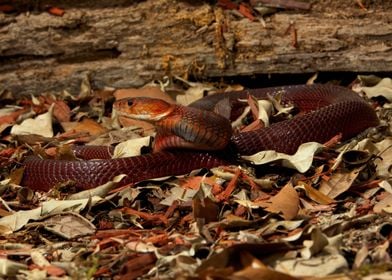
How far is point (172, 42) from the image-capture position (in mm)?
7234

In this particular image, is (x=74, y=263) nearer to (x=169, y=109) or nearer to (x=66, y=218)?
(x=66, y=218)

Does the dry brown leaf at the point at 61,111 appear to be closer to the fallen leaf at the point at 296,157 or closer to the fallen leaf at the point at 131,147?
the fallen leaf at the point at 131,147

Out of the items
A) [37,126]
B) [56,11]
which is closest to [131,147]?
[37,126]

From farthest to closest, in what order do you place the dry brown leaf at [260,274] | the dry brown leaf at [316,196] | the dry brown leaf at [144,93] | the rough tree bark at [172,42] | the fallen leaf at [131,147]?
the dry brown leaf at [144,93]
the rough tree bark at [172,42]
the fallen leaf at [131,147]
the dry brown leaf at [316,196]
the dry brown leaf at [260,274]

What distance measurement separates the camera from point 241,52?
7129 millimetres

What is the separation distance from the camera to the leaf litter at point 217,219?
365 cm

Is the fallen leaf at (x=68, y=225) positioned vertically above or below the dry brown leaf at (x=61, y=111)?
above

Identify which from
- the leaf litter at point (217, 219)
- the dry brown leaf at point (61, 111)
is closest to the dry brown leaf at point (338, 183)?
the leaf litter at point (217, 219)

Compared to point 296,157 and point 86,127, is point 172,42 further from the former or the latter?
point 296,157

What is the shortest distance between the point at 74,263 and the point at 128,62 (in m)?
3.71

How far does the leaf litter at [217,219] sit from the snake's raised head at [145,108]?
355 millimetres

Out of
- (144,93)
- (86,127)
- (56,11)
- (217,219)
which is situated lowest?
(86,127)

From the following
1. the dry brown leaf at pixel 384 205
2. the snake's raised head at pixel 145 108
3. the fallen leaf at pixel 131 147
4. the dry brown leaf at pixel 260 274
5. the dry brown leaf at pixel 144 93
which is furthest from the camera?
the dry brown leaf at pixel 144 93

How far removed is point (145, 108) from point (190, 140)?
1.88 feet
